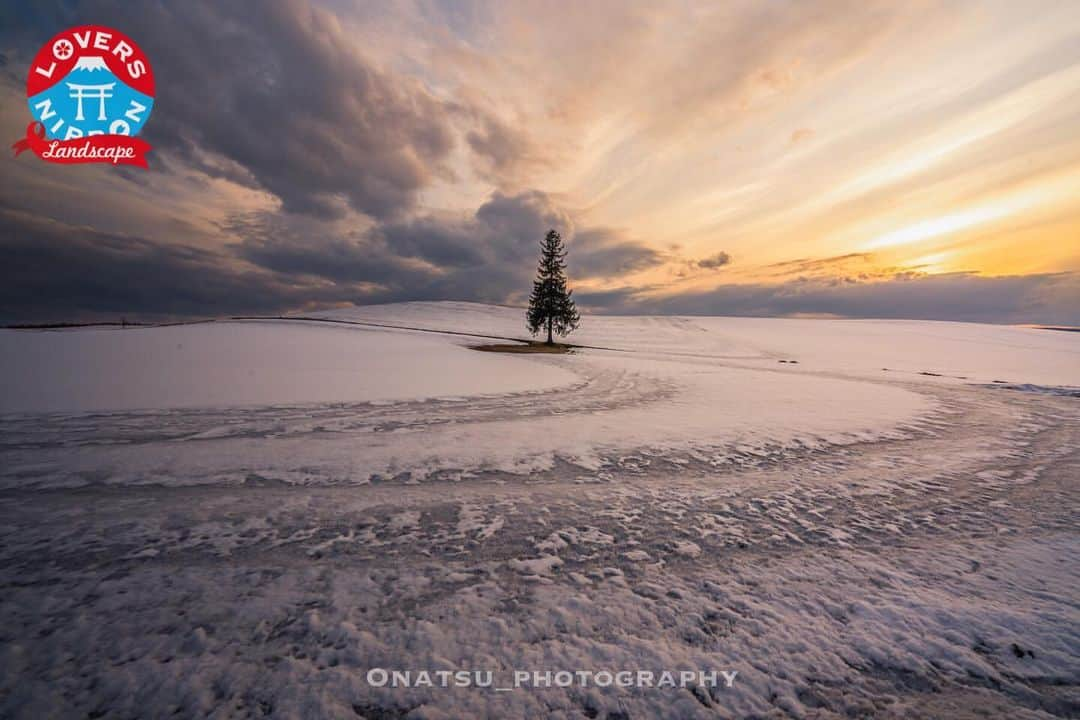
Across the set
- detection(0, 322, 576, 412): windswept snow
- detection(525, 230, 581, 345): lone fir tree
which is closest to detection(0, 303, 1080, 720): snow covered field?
detection(0, 322, 576, 412): windswept snow

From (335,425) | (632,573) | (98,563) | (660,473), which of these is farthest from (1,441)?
(660,473)

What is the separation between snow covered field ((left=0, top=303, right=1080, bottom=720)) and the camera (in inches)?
104

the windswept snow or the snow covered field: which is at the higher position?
the windswept snow

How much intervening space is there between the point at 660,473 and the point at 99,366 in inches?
888

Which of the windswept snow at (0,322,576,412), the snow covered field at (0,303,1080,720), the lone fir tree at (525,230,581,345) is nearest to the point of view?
the snow covered field at (0,303,1080,720)

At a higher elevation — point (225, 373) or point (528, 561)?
point (225, 373)

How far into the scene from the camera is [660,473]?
21.7 feet

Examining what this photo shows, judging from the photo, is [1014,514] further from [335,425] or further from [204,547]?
[335,425]

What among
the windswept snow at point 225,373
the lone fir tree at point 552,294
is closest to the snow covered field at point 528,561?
the windswept snow at point 225,373

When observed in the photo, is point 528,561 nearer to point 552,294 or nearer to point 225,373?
point 225,373

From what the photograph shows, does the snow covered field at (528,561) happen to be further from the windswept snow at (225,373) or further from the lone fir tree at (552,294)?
the lone fir tree at (552,294)

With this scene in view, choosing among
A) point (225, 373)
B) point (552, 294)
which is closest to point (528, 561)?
point (225, 373)

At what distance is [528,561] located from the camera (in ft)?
13.4

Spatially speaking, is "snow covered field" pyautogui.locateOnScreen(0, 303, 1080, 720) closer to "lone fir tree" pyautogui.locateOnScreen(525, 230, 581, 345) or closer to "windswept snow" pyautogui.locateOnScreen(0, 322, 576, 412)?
"windswept snow" pyautogui.locateOnScreen(0, 322, 576, 412)
